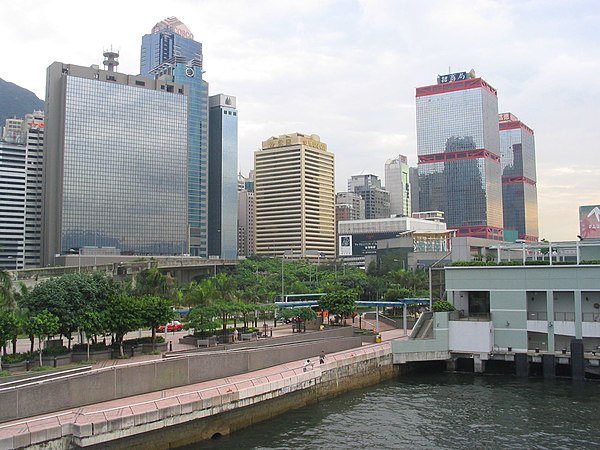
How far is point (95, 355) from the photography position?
143 ft

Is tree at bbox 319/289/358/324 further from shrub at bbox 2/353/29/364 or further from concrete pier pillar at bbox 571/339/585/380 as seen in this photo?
shrub at bbox 2/353/29/364

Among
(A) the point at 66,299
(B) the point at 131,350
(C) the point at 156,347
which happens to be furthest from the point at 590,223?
(A) the point at 66,299

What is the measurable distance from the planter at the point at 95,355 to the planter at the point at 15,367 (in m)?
4.30

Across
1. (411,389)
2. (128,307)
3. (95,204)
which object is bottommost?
(411,389)

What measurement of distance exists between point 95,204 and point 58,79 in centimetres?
3976

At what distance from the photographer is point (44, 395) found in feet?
103

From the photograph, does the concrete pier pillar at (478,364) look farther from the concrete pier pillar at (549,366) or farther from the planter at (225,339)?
the planter at (225,339)

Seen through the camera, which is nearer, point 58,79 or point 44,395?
point 44,395

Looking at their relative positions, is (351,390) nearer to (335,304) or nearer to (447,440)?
(447,440)

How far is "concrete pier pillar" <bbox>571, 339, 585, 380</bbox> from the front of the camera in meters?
51.2

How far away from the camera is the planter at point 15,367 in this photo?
1476 inches

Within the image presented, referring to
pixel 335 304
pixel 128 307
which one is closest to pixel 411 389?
pixel 335 304

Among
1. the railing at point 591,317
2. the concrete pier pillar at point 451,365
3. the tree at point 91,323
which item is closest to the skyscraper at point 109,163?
the tree at point 91,323

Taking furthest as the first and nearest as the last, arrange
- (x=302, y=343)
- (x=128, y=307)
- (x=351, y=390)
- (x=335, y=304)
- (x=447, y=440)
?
(x=335, y=304) → (x=302, y=343) → (x=351, y=390) → (x=128, y=307) → (x=447, y=440)
